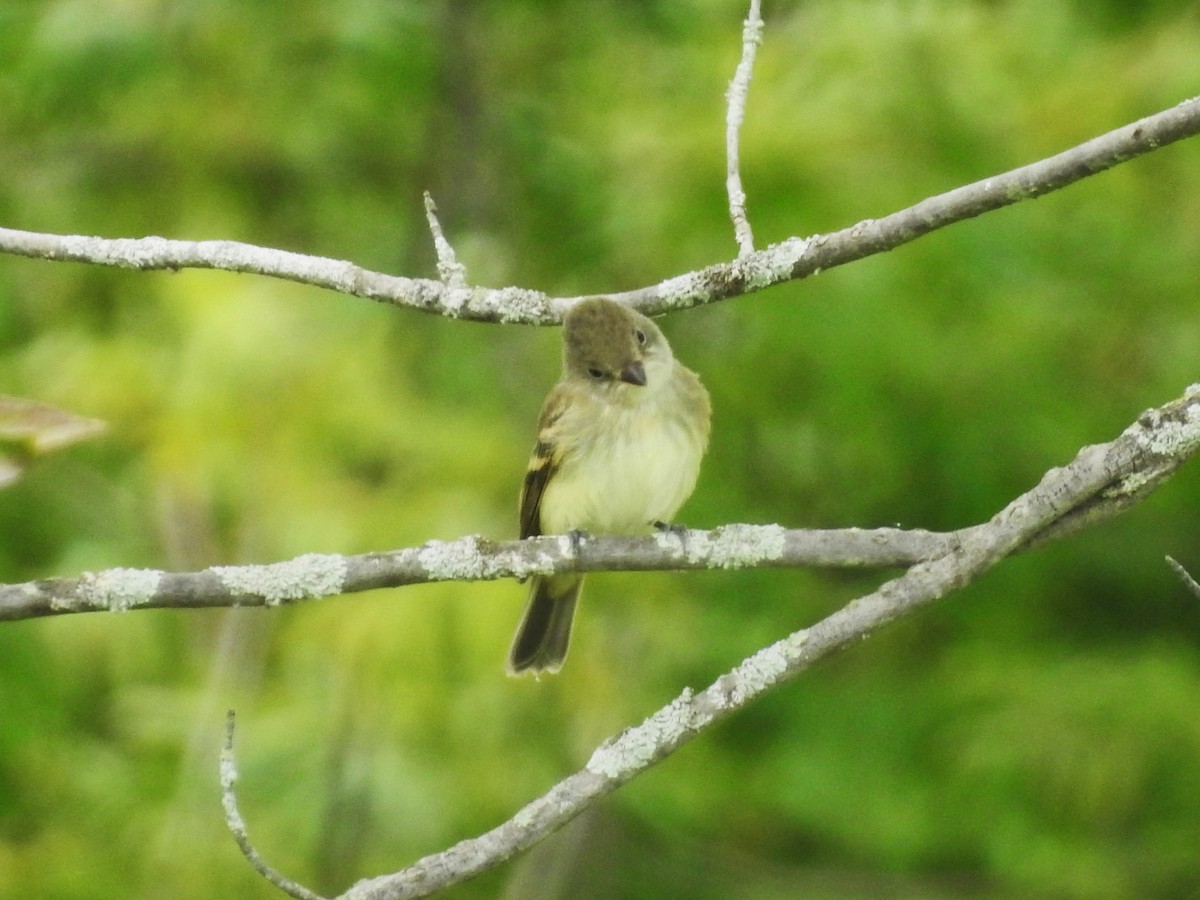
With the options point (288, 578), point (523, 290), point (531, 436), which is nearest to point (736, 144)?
point (523, 290)

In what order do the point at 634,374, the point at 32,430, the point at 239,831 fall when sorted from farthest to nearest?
the point at 634,374 → the point at 239,831 → the point at 32,430

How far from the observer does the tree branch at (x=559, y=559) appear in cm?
291

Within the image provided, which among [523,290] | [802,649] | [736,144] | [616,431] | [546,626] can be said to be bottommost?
[802,649]

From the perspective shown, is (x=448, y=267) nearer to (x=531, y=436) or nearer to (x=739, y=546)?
(x=739, y=546)

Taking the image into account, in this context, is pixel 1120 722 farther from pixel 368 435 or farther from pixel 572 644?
pixel 368 435

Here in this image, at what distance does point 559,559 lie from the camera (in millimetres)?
3291

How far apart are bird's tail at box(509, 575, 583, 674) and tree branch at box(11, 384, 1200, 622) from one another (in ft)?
7.27

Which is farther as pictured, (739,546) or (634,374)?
(634,374)

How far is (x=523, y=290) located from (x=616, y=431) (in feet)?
5.12

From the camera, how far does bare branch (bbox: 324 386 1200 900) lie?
2.71 m

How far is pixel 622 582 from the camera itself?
6375 mm

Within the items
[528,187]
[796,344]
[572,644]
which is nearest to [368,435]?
[572,644]

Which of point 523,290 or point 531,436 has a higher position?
point 531,436

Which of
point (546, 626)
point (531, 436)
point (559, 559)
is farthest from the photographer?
point (531, 436)
